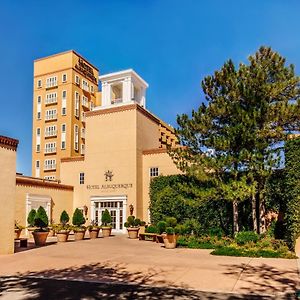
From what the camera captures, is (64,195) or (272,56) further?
(64,195)

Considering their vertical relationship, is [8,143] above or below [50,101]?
below

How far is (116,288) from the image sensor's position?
881 cm

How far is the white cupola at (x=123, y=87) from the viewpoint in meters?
32.5

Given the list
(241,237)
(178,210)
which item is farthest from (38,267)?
(178,210)

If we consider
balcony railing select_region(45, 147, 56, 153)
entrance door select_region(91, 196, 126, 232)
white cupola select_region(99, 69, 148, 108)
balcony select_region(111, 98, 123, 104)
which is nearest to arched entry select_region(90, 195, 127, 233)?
entrance door select_region(91, 196, 126, 232)

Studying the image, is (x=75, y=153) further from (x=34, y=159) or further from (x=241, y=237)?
(x=241, y=237)

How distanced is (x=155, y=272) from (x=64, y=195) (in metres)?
21.4

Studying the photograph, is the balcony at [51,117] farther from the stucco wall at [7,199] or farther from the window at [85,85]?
the stucco wall at [7,199]

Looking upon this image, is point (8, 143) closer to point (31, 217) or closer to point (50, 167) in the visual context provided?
point (31, 217)

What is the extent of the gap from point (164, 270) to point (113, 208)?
19.5m

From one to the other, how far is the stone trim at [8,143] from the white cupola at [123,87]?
16.4 m

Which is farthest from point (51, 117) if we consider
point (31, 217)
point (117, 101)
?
point (31, 217)

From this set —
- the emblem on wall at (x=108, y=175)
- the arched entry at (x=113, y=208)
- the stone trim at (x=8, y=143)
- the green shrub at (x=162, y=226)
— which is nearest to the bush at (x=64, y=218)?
the arched entry at (x=113, y=208)

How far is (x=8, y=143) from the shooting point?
1537cm
